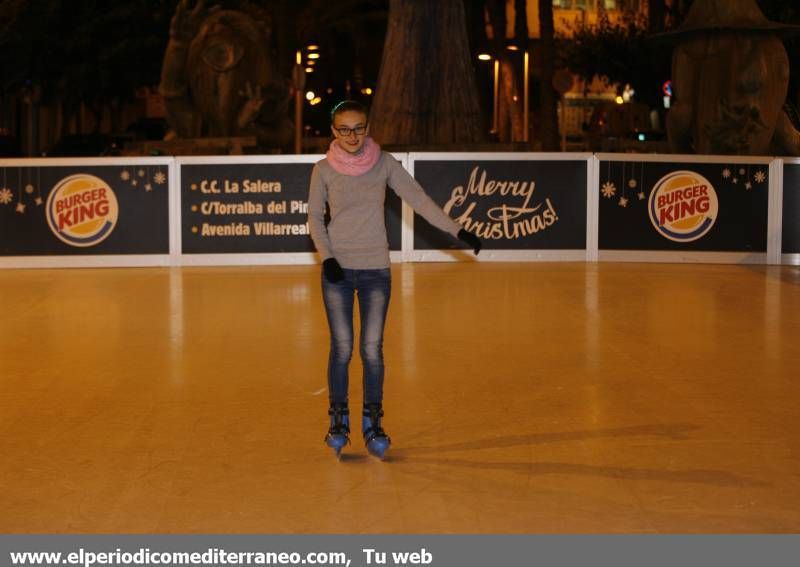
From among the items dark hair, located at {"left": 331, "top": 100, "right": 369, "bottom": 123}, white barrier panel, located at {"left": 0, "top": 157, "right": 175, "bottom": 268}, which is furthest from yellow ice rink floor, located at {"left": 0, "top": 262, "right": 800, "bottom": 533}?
white barrier panel, located at {"left": 0, "top": 157, "right": 175, "bottom": 268}

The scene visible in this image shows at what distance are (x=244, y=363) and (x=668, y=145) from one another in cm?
1265

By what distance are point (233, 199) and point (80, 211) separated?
1753 mm

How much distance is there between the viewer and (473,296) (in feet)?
46.4

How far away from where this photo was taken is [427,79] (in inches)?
827

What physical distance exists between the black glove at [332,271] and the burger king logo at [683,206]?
10.9 metres

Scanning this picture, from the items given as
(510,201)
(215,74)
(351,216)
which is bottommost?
(510,201)

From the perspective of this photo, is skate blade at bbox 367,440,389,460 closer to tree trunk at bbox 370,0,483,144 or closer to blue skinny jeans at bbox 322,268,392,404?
blue skinny jeans at bbox 322,268,392,404

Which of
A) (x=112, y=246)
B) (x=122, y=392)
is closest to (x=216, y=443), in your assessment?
(x=122, y=392)

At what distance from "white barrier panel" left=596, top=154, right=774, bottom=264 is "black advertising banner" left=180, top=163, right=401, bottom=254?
2624mm

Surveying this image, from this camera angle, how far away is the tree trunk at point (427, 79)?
21.0m

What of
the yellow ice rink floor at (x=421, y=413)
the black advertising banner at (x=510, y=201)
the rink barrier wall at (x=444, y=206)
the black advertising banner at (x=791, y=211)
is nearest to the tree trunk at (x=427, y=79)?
the black advertising banner at (x=510, y=201)

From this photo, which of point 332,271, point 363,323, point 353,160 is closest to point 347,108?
point 353,160

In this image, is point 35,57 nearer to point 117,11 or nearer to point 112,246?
point 117,11

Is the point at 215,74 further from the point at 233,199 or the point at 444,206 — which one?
the point at 444,206
